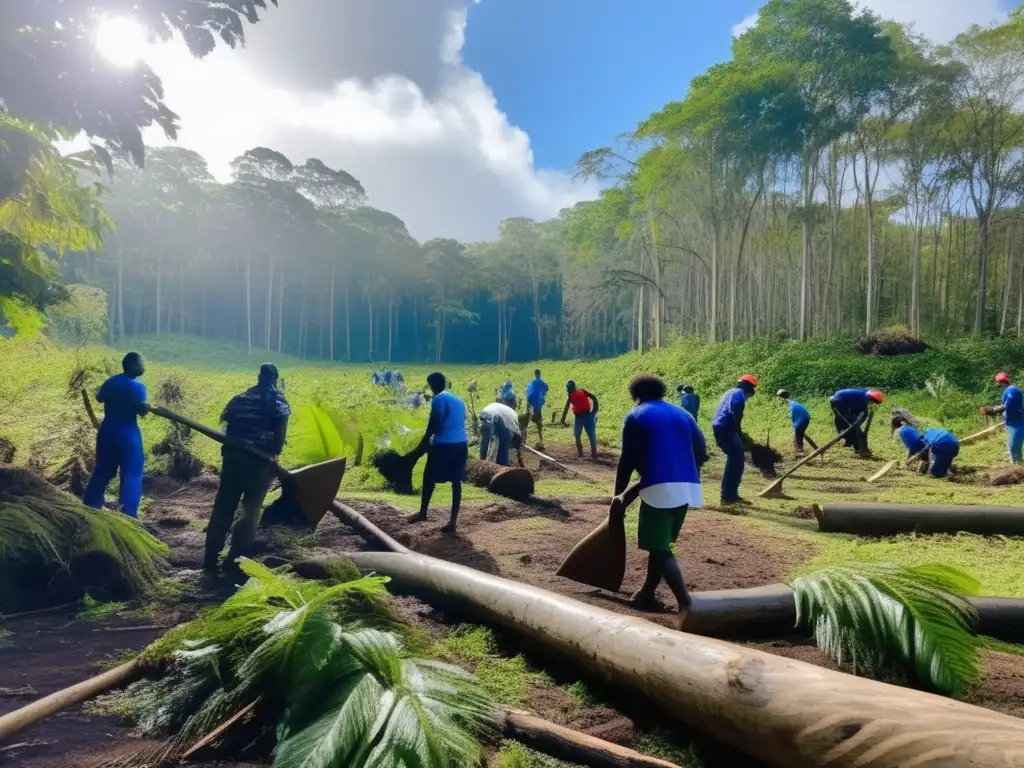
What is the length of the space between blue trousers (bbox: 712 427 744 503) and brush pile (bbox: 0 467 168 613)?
21.3ft

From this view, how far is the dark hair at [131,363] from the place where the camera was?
6660mm

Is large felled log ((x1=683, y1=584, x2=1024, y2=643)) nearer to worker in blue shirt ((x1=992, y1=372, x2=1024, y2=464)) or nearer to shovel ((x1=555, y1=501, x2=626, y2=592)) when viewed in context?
shovel ((x1=555, y1=501, x2=626, y2=592))

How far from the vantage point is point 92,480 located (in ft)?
22.4

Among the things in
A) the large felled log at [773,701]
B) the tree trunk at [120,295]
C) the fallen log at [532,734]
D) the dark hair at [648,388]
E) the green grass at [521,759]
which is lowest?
the green grass at [521,759]

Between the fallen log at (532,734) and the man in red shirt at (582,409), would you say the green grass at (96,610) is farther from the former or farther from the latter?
the man in red shirt at (582,409)

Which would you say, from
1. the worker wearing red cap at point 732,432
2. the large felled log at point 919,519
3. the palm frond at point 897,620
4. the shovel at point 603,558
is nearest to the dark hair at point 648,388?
the shovel at point 603,558

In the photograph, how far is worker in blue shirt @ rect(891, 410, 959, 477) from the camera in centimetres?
1123

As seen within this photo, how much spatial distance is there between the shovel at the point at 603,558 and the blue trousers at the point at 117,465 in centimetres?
462

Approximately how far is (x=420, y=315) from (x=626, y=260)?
17.5 m

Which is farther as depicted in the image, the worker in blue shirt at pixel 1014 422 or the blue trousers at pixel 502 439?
the worker in blue shirt at pixel 1014 422

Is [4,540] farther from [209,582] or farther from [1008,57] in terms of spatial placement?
[1008,57]

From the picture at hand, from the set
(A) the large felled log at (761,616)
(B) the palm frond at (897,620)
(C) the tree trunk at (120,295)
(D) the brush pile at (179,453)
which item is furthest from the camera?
(C) the tree trunk at (120,295)

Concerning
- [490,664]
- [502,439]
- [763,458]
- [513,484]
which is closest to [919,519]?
[513,484]

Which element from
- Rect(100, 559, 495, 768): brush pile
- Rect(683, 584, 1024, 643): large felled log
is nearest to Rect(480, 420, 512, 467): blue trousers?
Rect(683, 584, 1024, 643): large felled log
